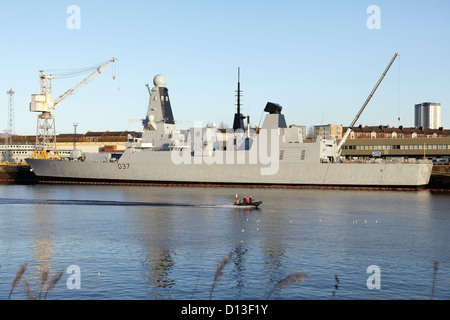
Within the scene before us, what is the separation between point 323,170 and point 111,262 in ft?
155

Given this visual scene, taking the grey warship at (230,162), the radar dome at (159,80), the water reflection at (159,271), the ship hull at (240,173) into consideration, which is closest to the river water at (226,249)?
the water reflection at (159,271)

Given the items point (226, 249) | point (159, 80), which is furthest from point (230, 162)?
point (226, 249)

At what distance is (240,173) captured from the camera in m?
69.1

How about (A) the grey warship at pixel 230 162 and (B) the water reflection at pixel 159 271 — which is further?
(A) the grey warship at pixel 230 162

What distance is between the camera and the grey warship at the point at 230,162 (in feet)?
215

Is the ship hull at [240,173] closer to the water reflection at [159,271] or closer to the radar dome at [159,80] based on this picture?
the radar dome at [159,80]

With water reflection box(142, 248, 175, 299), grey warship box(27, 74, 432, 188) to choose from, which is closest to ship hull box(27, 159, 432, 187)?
grey warship box(27, 74, 432, 188)

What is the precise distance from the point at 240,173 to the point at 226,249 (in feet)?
142

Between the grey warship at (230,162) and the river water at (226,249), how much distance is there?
18.6 meters

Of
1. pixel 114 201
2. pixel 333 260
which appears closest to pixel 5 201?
pixel 114 201

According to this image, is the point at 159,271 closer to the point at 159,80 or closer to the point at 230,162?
the point at 230,162

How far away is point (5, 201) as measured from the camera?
1983 inches

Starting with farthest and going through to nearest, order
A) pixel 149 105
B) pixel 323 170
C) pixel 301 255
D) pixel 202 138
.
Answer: pixel 149 105 < pixel 202 138 < pixel 323 170 < pixel 301 255
